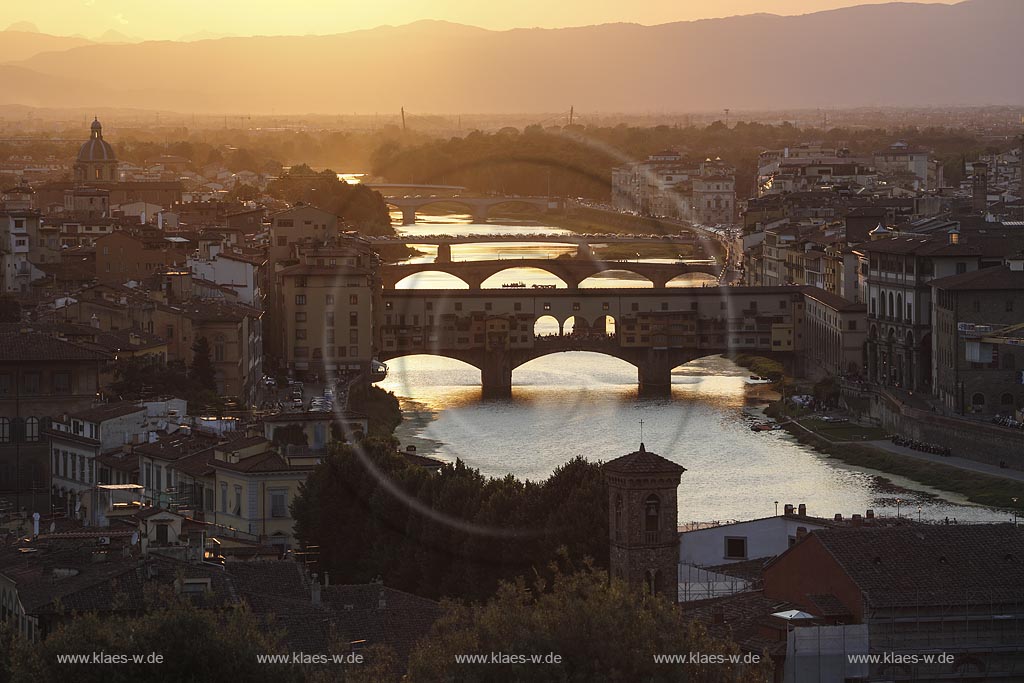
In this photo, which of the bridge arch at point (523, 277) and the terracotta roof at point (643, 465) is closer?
the terracotta roof at point (643, 465)

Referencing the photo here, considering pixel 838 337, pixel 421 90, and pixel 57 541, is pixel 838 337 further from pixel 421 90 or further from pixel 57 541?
pixel 421 90

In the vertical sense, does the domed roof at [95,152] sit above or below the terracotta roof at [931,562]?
above

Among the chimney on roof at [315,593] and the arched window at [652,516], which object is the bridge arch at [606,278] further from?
the chimney on roof at [315,593]

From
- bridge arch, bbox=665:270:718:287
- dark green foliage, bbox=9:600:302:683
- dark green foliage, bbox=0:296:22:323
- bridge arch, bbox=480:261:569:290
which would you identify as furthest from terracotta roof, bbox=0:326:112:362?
bridge arch, bbox=665:270:718:287

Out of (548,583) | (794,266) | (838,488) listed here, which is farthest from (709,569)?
(794,266)

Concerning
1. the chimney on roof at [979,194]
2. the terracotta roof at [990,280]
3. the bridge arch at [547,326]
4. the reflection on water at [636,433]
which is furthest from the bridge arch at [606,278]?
the terracotta roof at [990,280]
